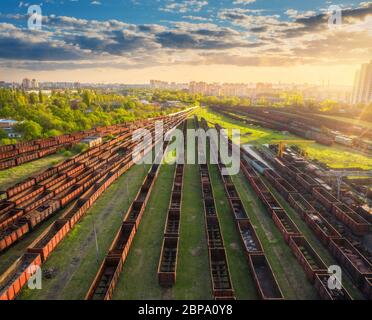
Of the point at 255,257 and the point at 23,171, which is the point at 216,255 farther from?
the point at 23,171

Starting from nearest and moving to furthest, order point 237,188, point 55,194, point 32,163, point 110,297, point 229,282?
point 110,297
point 229,282
point 55,194
point 237,188
point 32,163

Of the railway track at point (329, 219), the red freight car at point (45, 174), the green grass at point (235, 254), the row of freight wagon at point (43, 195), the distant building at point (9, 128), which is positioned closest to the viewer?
the green grass at point (235, 254)

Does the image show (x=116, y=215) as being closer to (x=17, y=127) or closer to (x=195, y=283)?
(x=195, y=283)

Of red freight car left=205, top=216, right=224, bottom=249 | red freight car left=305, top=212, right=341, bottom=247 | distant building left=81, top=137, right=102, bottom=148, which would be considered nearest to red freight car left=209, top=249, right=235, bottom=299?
red freight car left=205, top=216, right=224, bottom=249

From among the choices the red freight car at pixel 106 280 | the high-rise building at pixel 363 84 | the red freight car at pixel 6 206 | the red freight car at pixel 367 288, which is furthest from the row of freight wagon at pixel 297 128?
the high-rise building at pixel 363 84

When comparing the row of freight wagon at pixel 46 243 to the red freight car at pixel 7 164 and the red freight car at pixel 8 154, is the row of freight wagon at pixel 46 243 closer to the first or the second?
the red freight car at pixel 7 164

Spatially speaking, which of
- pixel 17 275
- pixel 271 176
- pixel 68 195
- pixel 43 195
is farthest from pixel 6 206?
pixel 271 176
